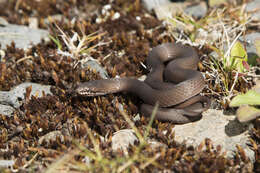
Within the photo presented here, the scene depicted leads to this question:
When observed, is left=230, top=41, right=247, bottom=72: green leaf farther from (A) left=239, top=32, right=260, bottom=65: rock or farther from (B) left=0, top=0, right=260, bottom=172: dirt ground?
(B) left=0, top=0, right=260, bottom=172: dirt ground

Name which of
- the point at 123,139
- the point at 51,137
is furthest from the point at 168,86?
the point at 51,137

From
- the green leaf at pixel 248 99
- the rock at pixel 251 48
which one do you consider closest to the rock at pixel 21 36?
the rock at pixel 251 48

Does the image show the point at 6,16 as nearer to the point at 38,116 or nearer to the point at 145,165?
the point at 38,116

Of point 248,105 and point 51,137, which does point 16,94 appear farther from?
point 248,105

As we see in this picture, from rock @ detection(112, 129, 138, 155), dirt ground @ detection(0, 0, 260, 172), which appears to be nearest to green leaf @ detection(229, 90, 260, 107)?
dirt ground @ detection(0, 0, 260, 172)

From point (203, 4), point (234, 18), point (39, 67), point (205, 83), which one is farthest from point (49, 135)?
point (203, 4)

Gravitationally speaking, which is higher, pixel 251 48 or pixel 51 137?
pixel 251 48
